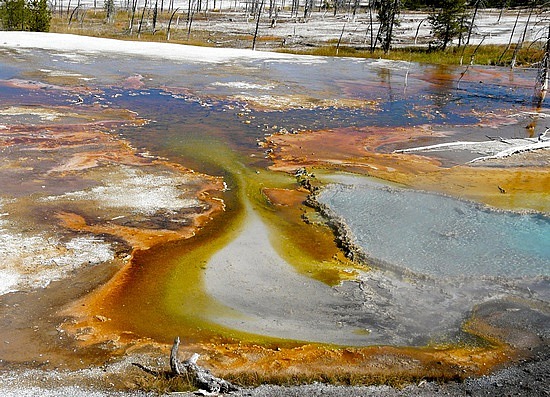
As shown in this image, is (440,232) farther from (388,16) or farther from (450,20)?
(450,20)

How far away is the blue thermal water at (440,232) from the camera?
7.39m

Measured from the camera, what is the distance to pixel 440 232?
27.3 feet

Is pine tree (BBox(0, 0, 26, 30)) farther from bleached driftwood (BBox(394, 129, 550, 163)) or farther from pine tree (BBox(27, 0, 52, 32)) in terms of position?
bleached driftwood (BBox(394, 129, 550, 163))

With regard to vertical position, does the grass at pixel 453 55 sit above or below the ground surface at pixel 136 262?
above

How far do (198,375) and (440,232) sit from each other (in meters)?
4.85

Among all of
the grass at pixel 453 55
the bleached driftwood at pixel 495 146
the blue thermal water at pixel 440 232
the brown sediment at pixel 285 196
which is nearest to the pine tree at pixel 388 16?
the grass at pixel 453 55

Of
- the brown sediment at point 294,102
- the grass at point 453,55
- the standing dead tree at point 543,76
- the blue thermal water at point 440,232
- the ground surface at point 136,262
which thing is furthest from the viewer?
the grass at point 453,55

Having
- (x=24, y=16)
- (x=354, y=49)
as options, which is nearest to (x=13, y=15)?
(x=24, y=16)

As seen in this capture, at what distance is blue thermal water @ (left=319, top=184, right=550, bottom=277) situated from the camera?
7.39m

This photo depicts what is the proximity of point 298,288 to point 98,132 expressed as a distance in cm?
855

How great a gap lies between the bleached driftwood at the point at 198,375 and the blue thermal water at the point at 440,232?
11.0 ft

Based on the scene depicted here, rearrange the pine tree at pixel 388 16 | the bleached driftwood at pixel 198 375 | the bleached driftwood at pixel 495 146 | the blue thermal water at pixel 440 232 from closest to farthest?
the bleached driftwood at pixel 198 375
the blue thermal water at pixel 440 232
the bleached driftwood at pixel 495 146
the pine tree at pixel 388 16

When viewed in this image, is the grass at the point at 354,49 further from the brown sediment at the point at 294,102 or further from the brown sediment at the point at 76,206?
the brown sediment at the point at 76,206

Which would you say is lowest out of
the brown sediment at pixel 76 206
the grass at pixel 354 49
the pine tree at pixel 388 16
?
the brown sediment at pixel 76 206
